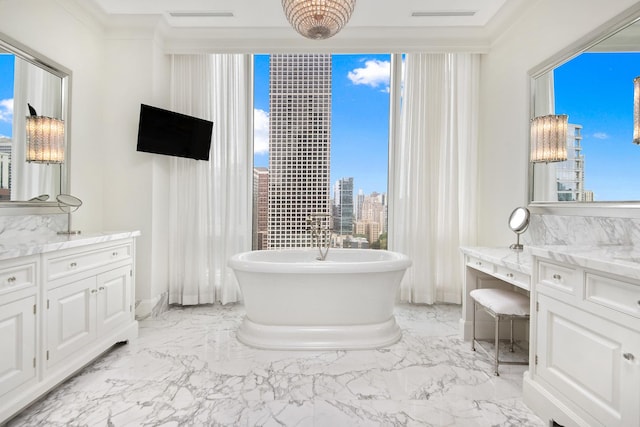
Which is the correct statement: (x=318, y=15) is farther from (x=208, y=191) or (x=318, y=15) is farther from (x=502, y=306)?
(x=502, y=306)

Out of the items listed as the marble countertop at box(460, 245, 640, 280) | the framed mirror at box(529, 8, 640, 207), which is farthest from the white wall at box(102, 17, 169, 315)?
the framed mirror at box(529, 8, 640, 207)

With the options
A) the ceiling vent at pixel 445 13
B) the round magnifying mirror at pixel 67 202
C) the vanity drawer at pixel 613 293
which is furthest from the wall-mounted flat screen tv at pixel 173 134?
the vanity drawer at pixel 613 293

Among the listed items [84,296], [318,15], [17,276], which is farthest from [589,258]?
[84,296]

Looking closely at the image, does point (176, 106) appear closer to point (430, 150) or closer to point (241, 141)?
point (241, 141)

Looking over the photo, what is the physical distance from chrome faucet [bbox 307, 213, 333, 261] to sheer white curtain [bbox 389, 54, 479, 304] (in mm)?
760

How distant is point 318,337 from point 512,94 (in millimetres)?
2599

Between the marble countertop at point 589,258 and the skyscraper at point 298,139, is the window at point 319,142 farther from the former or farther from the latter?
the marble countertop at point 589,258

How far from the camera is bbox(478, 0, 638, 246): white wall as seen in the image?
6.96 feet

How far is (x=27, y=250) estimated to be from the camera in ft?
5.30

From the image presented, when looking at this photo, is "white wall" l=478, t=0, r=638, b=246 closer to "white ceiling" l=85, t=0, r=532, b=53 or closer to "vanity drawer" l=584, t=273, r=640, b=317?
"white ceiling" l=85, t=0, r=532, b=53

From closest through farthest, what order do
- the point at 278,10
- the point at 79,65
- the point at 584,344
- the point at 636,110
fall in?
the point at 584,344
the point at 636,110
the point at 79,65
the point at 278,10

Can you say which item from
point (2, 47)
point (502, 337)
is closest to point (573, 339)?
point (502, 337)

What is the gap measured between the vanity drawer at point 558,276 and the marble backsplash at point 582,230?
48 cm

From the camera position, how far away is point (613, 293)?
4.17ft
